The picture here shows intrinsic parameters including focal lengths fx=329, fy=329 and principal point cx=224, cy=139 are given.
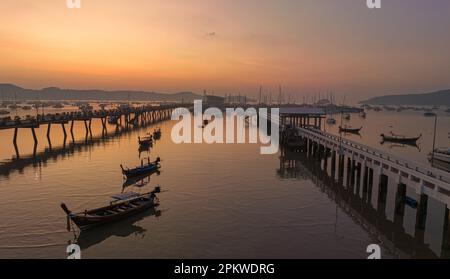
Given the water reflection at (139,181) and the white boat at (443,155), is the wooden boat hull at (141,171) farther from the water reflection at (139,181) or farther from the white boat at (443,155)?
the white boat at (443,155)

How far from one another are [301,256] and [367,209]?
11623mm

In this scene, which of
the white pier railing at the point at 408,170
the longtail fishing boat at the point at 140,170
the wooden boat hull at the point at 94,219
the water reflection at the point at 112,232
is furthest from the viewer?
the longtail fishing boat at the point at 140,170

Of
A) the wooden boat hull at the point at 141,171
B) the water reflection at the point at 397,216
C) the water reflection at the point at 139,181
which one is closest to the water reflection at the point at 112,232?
the water reflection at the point at 139,181

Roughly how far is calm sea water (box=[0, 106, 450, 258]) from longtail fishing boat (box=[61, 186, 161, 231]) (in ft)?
2.21

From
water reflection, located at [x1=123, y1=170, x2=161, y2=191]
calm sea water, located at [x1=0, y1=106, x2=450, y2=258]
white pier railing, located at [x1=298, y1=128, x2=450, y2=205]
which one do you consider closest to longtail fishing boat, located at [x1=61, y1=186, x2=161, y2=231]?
calm sea water, located at [x1=0, y1=106, x2=450, y2=258]

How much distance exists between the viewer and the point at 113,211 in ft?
86.0

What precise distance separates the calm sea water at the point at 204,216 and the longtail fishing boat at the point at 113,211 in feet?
2.21

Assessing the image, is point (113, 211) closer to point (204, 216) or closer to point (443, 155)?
point (204, 216)

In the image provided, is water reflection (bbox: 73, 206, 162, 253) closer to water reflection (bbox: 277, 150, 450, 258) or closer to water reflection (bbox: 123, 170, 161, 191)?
water reflection (bbox: 123, 170, 161, 191)

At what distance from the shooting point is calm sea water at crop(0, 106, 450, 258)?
69.7ft

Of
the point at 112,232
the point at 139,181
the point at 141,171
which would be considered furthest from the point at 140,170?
the point at 112,232

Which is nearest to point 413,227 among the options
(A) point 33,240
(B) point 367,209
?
(B) point 367,209

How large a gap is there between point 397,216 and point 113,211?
22.9 metres

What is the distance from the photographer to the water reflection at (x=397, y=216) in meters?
21.8
